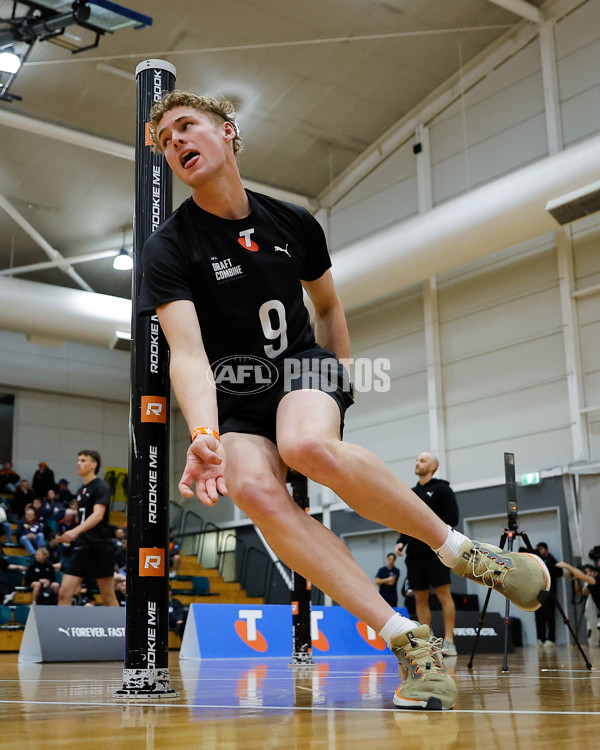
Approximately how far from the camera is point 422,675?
6.90 feet

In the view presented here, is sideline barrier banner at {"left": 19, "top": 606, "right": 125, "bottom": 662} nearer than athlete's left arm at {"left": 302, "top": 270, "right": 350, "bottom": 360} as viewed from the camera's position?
No

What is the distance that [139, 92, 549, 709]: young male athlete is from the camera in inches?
89.4

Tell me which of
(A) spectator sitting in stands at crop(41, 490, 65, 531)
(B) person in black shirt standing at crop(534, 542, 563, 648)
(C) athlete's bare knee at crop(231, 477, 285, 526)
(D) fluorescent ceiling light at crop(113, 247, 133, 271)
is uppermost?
(D) fluorescent ceiling light at crop(113, 247, 133, 271)

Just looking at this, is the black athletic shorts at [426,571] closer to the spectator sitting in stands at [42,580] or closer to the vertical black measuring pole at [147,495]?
the vertical black measuring pole at [147,495]

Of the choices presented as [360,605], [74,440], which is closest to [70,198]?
[74,440]

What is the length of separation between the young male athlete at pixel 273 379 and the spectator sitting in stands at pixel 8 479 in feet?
53.0

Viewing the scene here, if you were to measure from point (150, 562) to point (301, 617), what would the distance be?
3.29m

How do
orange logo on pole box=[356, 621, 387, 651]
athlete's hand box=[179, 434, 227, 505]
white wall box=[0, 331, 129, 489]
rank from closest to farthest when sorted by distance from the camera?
athlete's hand box=[179, 434, 227, 505]
orange logo on pole box=[356, 621, 387, 651]
white wall box=[0, 331, 129, 489]

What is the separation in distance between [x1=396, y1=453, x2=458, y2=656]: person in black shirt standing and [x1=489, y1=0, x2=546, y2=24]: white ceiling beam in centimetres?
896

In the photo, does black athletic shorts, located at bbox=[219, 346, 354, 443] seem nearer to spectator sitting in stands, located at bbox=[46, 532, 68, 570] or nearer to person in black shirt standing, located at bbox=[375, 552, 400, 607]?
person in black shirt standing, located at bbox=[375, 552, 400, 607]

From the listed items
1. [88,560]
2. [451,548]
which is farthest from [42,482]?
[451,548]

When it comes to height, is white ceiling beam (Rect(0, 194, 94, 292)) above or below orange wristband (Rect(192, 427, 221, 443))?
above

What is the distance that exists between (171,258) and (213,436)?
75 centimetres

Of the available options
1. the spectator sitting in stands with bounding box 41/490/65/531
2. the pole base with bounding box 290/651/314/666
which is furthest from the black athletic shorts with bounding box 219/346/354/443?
the spectator sitting in stands with bounding box 41/490/65/531
